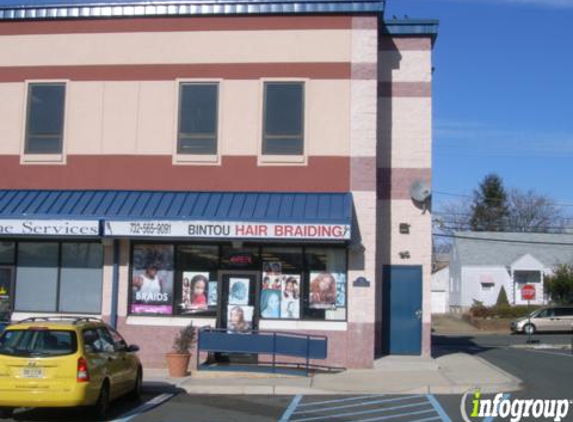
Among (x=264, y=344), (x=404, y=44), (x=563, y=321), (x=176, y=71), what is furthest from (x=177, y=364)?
(x=563, y=321)

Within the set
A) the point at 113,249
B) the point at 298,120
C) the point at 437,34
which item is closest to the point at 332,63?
the point at 298,120

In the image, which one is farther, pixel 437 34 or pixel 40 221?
pixel 437 34

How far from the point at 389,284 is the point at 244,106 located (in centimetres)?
619

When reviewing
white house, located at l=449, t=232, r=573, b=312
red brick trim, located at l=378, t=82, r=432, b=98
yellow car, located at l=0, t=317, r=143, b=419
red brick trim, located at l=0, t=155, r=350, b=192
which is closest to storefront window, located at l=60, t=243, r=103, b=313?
red brick trim, located at l=0, t=155, r=350, b=192

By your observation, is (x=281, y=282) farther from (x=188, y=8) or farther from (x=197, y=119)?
(x=188, y=8)

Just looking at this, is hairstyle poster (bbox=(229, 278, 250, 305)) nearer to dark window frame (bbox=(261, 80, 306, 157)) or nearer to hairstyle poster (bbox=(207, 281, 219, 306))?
hairstyle poster (bbox=(207, 281, 219, 306))

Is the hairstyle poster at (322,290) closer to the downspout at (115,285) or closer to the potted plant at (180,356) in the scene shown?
the potted plant at (180,356)

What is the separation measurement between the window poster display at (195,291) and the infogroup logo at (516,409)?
7.55m

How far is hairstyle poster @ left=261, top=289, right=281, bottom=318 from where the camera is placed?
65.2 ft

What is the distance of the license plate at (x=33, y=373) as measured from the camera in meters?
11.9

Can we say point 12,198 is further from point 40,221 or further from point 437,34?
point 437,34

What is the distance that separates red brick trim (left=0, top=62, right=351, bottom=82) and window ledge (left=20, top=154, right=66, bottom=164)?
2.12 m

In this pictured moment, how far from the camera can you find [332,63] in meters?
20.5

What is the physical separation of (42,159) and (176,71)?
427cm
